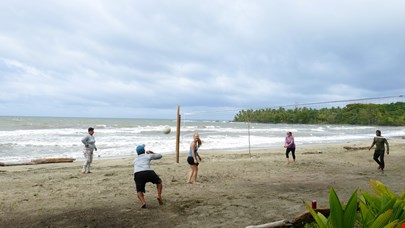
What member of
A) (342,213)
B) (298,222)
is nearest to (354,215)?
(342,213)

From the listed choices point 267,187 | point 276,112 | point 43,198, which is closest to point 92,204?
point 43,198

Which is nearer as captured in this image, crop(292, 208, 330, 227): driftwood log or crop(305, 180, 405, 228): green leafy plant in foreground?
crop(305, 180, 405, 228): green leafy plant in foreground

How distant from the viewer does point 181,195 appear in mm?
6801

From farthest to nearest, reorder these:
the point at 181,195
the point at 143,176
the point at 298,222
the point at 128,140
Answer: the point at 128,140
the point at 181,195
the point at 143,176
the point at 298,222

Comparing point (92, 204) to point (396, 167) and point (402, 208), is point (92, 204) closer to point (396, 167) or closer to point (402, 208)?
point (402, 208)

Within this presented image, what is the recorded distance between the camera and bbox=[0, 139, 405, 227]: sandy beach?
5.18 metres

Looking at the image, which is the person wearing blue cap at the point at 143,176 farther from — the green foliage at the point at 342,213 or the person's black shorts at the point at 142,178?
the green foliage at the point at 342,213

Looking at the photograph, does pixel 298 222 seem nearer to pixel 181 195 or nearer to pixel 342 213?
pixel 342 213

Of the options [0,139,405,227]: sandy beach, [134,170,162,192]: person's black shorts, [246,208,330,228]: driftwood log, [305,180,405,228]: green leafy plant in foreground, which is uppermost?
[305,180,405,228]: green leafy plant in foreground

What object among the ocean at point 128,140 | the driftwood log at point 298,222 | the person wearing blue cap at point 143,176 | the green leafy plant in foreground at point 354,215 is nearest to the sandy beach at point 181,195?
the person wearing blue cap at point 143,176

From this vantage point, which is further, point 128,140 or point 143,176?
point 128,140

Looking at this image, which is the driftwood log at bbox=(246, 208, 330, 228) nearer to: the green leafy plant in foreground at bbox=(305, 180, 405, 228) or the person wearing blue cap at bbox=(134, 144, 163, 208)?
the green leafy plant in foreground at bbox=(305, 180, 405, 228)

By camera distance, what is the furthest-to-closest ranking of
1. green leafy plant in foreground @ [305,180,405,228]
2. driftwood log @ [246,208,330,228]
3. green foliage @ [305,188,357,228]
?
driftwood log @ [246,208,330,228]
green foliage @ [305,188,357,228]
green leafy plant in foreground @ [305,180,405,228]

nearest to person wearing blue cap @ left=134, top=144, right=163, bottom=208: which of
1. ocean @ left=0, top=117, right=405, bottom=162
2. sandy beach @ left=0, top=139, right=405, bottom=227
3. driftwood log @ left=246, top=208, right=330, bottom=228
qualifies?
sandy beach @ left=0, top=139, right=405, bottom=227
